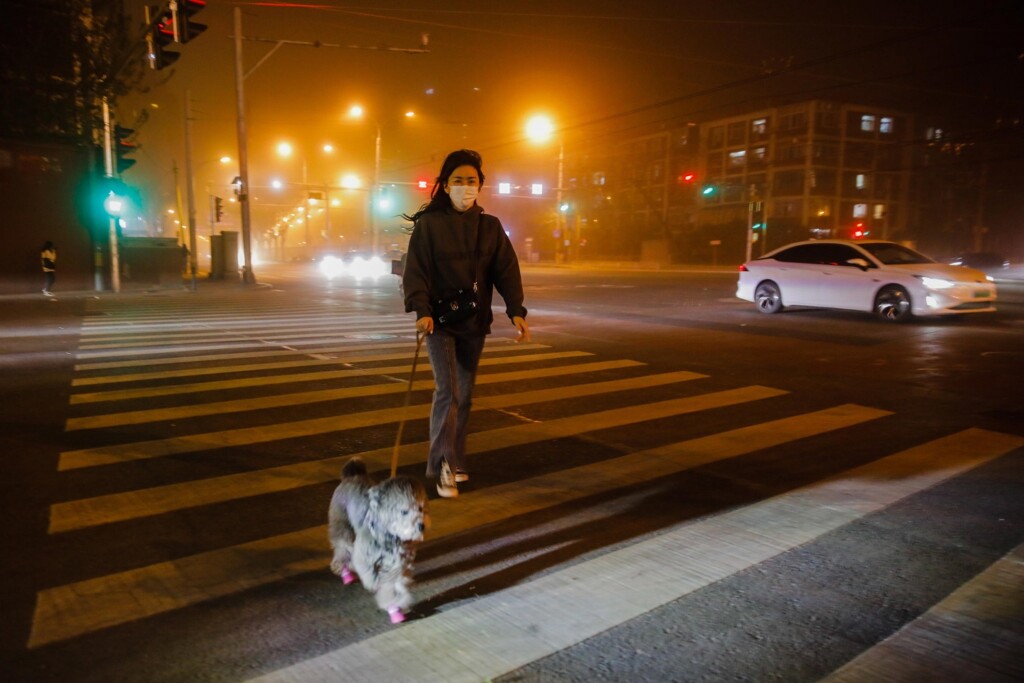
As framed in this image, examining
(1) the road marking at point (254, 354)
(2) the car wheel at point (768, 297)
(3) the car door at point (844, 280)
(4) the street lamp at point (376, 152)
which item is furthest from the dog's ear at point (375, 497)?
(4) the street lamp at point (376, 152)

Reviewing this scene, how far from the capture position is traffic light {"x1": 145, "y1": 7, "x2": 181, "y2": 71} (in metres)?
13.3

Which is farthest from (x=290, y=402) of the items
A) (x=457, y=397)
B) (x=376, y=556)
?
(x=376, y=556)

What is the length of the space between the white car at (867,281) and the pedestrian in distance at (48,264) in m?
21.6

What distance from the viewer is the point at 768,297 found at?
1714cm

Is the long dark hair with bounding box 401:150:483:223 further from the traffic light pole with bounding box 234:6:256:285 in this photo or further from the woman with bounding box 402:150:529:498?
the traffic light pole with bounding box 234:6:256:285

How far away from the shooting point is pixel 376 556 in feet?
9.73

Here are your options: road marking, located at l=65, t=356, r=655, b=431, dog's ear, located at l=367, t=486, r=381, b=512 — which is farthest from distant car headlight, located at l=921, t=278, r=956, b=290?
dog's ear, located at l=367, t=486, r=381, b=512

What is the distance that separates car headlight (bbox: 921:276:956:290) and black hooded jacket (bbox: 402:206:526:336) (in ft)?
41.6

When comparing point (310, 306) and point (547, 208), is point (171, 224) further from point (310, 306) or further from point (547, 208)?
point (310, 306)

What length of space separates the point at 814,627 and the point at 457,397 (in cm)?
234

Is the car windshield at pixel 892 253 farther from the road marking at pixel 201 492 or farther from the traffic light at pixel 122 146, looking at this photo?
the traffic light at pixel 122 146

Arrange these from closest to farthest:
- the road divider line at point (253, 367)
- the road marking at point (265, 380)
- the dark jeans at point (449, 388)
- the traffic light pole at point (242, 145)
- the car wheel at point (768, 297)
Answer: the dark jeans at point (449, 388), the road marking at point (265, 380), the road divider line at point (253, 367), the car wheel at point (768, 297), the traffic light pole at point (242, 145)

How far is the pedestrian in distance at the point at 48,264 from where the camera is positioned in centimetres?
2341

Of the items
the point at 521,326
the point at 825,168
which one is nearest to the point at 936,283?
the point at 521,326
